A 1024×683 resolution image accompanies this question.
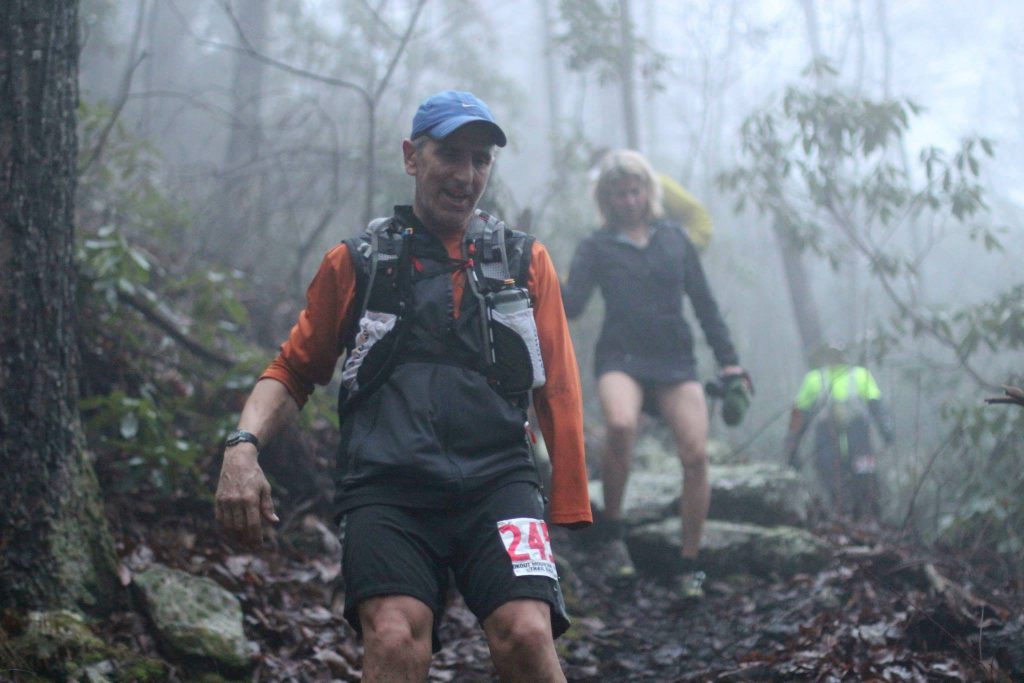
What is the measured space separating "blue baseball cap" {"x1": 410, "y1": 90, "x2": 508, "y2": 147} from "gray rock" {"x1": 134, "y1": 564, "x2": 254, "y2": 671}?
7.50 ft

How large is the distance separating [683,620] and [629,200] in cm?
267

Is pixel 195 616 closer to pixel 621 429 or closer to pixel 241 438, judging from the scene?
pixel 241 438

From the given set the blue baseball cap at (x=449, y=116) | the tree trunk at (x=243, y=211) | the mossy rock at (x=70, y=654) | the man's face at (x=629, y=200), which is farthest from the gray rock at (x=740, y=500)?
the tree trunk at (x=243, y=211)

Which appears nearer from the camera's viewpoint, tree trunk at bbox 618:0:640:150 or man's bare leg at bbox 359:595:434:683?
man's bare leg at bbox 359:595:434:683

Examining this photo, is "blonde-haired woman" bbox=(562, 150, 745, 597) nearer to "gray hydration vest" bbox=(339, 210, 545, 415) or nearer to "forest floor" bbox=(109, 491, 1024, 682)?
"forest floor" bbox=(109, 491, 1024, 682)

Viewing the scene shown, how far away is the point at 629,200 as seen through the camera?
19.3ft

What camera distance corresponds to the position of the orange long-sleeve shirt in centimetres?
282

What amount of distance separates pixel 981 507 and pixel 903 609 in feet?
6.66

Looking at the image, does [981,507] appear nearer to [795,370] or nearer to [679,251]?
[679,251]

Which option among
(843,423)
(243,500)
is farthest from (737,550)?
(243,500)

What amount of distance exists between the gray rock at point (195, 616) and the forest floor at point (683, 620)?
0.31 feet

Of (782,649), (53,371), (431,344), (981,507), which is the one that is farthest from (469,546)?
(981,507)

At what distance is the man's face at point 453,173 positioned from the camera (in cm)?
287

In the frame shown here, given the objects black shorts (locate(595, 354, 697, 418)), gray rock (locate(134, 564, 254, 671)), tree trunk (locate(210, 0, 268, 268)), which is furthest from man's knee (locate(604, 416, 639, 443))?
tree trunk (locate(210, 0, 268, 268))
